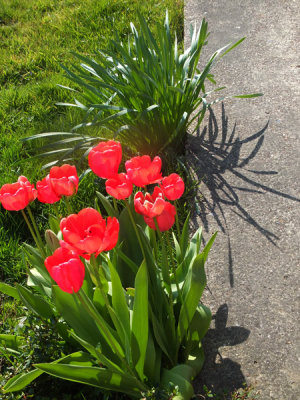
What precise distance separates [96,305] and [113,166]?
1.75 feet

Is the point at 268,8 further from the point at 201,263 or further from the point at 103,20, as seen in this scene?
the point at 201,263

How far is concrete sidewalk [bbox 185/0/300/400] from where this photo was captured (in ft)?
6.60

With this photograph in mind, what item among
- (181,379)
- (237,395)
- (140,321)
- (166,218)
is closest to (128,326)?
(140,321)

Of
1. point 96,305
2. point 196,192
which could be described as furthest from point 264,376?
point 196,192

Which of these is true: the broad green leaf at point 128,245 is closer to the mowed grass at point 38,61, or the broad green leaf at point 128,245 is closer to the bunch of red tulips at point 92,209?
the bunch of red tulips at point 92,209

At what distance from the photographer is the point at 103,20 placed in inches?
185

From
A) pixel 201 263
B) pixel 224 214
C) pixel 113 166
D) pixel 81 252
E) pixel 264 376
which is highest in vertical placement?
pixel 113 166

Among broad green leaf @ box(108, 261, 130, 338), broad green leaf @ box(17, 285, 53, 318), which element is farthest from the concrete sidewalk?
broad green leaf @ box(17, 285, 53, 318)

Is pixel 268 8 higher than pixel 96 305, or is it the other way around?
pixel 268 8

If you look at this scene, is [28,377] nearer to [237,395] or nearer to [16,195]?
[16,195]

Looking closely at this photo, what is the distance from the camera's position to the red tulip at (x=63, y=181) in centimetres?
164

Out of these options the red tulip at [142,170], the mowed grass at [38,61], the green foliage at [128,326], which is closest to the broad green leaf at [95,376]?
the green foliage at [128,326]

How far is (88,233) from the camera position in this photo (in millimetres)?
1387

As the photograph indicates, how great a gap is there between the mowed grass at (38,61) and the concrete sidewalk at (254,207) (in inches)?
29.7
